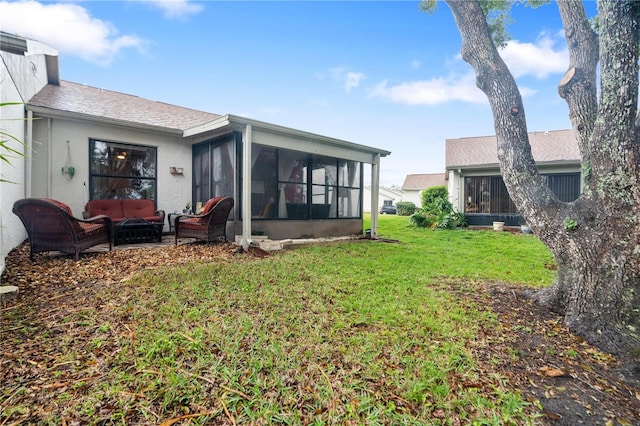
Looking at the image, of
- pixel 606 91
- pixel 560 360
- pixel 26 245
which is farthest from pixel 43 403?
pixel 26 245

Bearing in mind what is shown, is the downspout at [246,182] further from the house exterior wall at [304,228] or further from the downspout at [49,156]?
the downspout at [49,156]

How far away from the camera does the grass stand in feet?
5.45

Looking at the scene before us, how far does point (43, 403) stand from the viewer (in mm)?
1645

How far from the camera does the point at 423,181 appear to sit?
3516 centimetres

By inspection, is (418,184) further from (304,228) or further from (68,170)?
(68,170)

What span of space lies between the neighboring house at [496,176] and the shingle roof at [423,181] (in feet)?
62.8

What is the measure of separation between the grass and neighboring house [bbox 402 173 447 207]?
32141mm

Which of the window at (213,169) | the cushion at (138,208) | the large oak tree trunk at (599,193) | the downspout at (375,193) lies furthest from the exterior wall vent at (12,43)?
the downspout at (375,193)

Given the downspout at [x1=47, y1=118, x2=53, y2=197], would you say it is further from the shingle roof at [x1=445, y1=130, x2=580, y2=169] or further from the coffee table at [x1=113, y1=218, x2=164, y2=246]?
the shingle roof at [x1=445, y1=130, x2=580, y2=169]

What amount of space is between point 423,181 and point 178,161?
3168cm

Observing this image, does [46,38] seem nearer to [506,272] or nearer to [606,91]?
[606,91]

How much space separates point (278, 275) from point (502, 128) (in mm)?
3327

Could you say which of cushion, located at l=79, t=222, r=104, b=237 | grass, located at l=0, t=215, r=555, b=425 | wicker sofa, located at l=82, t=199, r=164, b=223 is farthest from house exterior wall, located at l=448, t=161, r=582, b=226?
cushion, located at l=79, t=222, r=104, b=237

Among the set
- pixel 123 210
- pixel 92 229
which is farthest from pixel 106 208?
pixel 92 229
